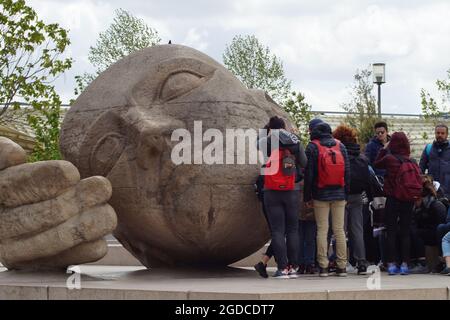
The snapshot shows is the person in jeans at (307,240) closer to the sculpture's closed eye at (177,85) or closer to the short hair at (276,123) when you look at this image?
the short hair at (276,123)

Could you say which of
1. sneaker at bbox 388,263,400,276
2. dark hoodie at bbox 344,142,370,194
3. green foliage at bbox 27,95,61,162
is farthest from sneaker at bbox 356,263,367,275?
green foliage at bbox 27,95,61,162

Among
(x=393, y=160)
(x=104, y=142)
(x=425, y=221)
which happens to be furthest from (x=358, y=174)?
(x=104, y=142)

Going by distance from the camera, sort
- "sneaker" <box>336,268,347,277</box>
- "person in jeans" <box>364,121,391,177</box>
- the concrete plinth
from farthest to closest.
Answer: "person in jeans" <box>364,121,391,177</box> → "sneaker" <box>336,268,347,277</box> → the concrete plinth

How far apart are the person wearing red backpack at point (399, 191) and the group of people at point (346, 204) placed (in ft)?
0.04

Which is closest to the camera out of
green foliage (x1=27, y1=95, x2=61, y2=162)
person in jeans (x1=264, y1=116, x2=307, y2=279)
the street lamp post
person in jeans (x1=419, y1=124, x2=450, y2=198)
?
person in jeans (x1=264, y1=116, x2=307, y2=279)

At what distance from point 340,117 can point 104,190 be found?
92.0 feet

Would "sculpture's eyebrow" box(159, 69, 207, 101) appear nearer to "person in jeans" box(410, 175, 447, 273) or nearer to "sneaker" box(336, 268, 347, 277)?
"sneaker" box(336, 268, 347, 277)

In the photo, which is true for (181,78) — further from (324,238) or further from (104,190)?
(324,238)

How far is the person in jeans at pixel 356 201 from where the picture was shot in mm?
12062

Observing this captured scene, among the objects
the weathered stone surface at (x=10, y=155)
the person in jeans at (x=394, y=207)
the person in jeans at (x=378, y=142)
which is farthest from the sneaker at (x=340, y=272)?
the weathered stone surface at (x=10, y=155)

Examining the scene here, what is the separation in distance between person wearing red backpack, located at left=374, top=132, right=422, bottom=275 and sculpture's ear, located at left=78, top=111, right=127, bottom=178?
3055mm

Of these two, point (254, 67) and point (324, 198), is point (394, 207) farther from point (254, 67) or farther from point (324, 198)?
point (254, 67)

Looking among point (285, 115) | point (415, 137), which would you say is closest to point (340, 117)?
point (415, 137)

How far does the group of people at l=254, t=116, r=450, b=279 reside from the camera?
37.5 feet
